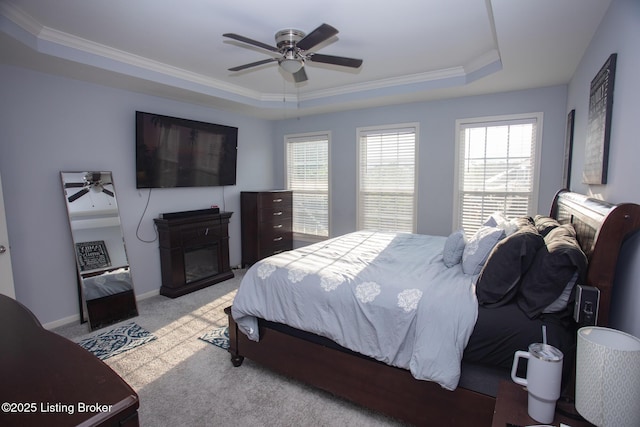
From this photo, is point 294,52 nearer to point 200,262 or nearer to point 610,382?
point 610,382

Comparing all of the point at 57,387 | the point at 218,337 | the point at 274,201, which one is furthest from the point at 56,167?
the point at 57,387

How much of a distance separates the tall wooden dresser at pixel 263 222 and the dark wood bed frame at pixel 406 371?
249cm

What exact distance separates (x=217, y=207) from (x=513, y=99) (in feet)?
13.4

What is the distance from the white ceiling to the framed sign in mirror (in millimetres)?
455

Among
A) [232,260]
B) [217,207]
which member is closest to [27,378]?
[217,207]

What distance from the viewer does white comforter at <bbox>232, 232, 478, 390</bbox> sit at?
1.66m

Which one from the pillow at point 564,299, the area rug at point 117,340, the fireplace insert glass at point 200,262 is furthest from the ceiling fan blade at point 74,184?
the pillow at point 564,299

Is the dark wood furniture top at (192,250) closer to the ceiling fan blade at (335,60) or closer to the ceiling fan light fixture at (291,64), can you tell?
the ceiling fan light fixture at (291,64)

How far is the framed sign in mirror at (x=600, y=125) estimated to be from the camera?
1779mm

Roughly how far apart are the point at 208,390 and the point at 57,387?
1693 mm

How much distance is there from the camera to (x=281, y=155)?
563 centimetres

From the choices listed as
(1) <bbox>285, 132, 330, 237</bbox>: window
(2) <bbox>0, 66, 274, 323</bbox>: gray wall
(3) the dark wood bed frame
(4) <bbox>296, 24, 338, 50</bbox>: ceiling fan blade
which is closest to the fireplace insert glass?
(2) <bbox>0, 66, 274, 323</bbox>: gray wall

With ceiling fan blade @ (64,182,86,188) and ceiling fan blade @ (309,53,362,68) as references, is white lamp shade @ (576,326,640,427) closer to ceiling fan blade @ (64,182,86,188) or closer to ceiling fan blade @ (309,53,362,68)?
ceiling fan blade @ (309,53,362,68)

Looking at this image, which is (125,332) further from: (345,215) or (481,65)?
(481,65)
